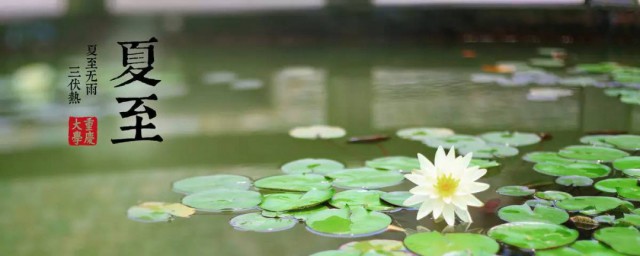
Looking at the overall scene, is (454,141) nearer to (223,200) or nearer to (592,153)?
(592,153)

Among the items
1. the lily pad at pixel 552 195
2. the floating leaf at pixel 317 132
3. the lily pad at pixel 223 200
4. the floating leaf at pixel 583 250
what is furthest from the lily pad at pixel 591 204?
the floating leaf at pixel 317 132

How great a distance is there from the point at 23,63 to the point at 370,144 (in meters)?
1.98

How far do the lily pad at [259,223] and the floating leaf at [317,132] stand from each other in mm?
547

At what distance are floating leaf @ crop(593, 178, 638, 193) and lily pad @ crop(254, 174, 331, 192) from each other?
466 millimetres

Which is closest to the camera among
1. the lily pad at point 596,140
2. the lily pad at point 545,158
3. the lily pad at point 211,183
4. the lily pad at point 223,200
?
the lily pad at point 223,200

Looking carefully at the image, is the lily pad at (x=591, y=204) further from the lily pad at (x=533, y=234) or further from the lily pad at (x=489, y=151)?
the lily pad at (x=489, y=151)

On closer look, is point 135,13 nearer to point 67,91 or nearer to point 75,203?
point 67,91

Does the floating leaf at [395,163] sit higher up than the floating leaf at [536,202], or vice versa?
the floating leaf at [395,163]

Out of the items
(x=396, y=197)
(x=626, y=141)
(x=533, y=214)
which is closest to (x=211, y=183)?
(x=396, y=197)

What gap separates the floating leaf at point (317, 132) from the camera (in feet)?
5.46

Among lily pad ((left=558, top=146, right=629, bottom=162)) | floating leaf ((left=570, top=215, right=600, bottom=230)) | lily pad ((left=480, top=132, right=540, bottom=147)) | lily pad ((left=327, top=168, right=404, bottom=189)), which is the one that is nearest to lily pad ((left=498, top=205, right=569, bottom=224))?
floating leaf ((left=570, top=215, right=600, bottom=230))

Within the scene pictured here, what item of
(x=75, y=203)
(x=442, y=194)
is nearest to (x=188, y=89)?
(x=75, y=203)

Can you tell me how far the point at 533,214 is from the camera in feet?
3.63

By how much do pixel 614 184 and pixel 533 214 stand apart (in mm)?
224
